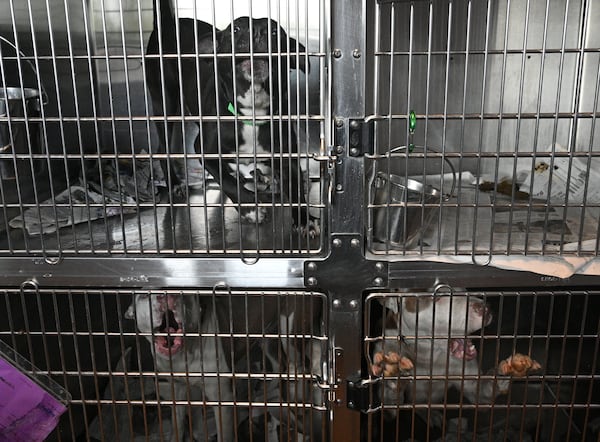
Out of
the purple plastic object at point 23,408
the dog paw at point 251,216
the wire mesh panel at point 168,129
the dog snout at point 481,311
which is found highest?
the wire mesh panel at point 168,129

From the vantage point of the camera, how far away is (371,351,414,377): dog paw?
969 mm

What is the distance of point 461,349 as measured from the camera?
3.24 ft

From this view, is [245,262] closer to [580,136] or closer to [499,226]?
[499,226]

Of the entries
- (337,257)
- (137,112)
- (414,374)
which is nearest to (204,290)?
(337,257)

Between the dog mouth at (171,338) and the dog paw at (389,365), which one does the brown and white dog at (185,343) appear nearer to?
the dog mouth at (171,338)

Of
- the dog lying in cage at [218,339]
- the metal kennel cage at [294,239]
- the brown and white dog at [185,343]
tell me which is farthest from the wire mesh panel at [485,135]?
the brown and white dog at [185,343]

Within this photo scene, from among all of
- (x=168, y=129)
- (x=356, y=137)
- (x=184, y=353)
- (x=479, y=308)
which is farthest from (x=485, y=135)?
(x=184, y=353)

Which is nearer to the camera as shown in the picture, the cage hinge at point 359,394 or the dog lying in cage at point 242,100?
the dog lying in cage at point 242,100

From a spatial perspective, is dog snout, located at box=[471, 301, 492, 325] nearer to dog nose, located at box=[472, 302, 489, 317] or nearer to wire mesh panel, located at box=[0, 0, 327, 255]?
dog nose, located at box=[472, 302, 489, 317]

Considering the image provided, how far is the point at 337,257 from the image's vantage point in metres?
0.89

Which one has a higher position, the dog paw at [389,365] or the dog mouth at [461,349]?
the dog mouth at [461,349]

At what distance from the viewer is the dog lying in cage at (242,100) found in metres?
0.82

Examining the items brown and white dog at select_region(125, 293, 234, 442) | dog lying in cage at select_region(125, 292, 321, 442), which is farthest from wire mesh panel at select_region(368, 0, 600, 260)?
brown and white dog at select_region(125, 293, 234, 442)

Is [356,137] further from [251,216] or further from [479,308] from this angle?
[479,308]
